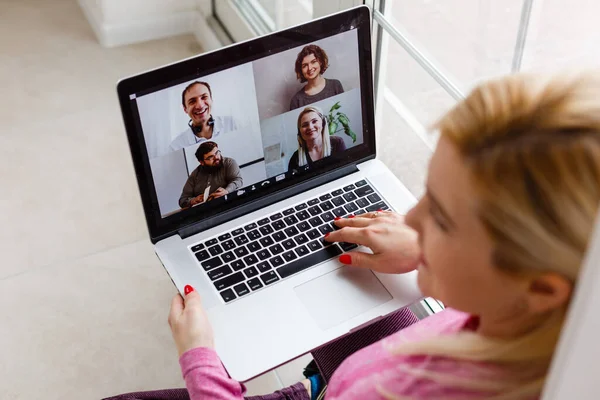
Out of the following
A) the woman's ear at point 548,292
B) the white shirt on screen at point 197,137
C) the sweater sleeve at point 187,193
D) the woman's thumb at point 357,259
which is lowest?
the woman's ear at point 548,292

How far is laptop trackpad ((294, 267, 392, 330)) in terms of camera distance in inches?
41.2

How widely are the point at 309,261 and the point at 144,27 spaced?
4.97 feet

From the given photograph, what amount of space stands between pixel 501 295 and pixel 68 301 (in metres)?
1.27

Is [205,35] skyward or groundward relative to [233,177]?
skyward

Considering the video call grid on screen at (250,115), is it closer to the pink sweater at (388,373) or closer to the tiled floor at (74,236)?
the pink sweater at (388,373)

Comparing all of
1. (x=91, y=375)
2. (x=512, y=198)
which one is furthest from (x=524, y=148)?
(x=91, y=375)

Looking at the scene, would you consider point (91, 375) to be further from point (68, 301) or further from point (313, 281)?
point (313, 281)

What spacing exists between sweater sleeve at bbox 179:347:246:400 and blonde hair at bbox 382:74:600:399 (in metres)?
0.40

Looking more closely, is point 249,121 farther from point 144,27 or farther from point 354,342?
point 144,27

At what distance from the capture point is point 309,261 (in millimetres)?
1105

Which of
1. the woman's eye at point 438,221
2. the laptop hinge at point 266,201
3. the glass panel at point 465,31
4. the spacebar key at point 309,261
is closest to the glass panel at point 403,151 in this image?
the glass panel at point 465,31

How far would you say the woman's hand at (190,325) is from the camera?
3.24 feet

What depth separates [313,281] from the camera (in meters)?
1.08

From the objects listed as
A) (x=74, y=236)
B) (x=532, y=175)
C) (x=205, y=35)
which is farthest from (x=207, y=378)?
(x=205, y=35)
